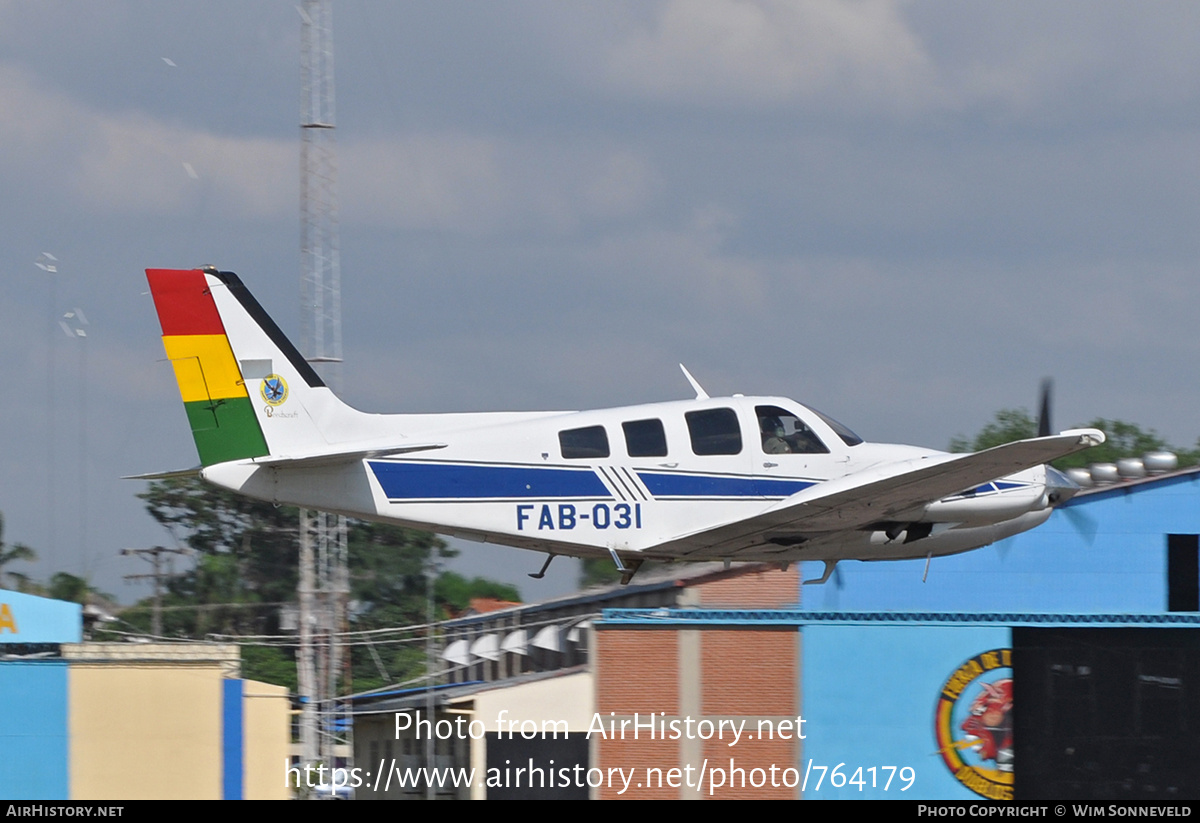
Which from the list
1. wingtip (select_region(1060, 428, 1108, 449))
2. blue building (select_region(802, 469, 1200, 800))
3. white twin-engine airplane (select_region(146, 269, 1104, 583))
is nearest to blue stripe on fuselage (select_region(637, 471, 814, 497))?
white twin-engine airplane (select_region(146, 269, 1104, 583))

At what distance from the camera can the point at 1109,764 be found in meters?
20.4

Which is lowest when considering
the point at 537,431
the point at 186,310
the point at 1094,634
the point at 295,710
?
the point at 295,710

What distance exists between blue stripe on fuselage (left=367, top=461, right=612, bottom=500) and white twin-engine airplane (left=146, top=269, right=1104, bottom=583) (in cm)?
2

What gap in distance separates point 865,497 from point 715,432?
5.76 ft

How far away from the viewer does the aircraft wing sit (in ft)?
50.8

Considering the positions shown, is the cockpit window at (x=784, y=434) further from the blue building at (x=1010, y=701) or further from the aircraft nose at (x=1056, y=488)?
the blue building at (x=1010, y=701)

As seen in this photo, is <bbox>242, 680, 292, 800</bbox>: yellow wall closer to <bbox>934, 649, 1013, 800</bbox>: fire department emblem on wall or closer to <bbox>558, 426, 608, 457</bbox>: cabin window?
<bbox>558, 426, 608, 457</bbox>: cabin window

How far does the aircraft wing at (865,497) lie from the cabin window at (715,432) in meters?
0.82

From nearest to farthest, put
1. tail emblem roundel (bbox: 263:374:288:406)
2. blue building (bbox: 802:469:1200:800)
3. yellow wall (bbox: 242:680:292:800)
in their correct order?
tail emblem roundel (bbox: 263:374:288:406)
blue building (bbox: 802:469:1200:800)
yellow wall (bbox: 242:680:292:800)

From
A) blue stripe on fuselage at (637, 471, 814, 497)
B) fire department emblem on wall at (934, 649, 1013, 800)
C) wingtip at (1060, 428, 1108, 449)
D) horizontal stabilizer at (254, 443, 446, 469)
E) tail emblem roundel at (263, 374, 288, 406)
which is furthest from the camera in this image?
fire department emblem on wall at (934, 649, 1013, 800)

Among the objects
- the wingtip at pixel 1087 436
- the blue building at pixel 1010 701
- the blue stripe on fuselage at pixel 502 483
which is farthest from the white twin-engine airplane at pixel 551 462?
the blue building at pixel 1010 701
